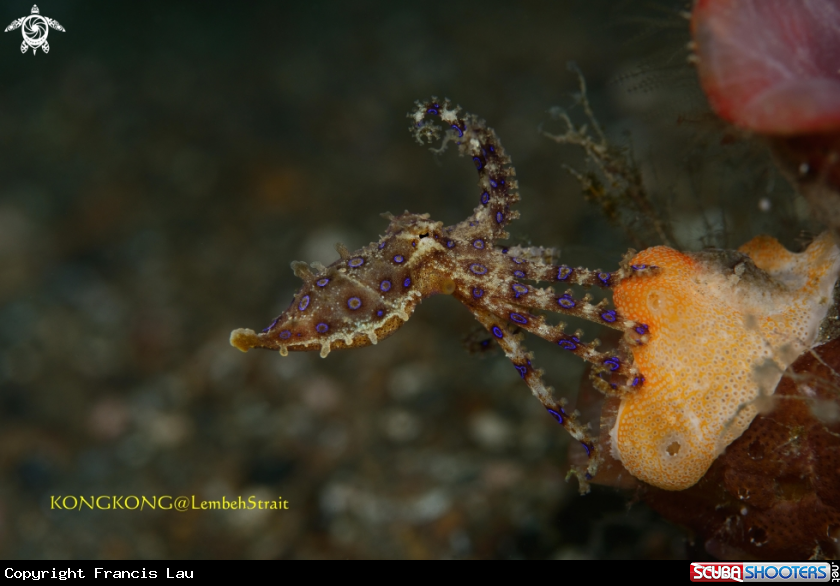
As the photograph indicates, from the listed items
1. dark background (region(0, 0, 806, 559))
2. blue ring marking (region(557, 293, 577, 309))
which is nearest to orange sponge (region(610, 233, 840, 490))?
blue ring marking (region(557, 293, 577, 309))

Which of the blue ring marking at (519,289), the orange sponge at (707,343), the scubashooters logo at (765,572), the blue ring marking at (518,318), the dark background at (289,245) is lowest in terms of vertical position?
the scubashooters logo at (765,572)

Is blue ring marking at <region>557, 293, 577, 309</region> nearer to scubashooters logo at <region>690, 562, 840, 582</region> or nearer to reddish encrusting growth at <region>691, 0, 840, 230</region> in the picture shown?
reddish encrusting growth at <region>691, 0, 840, 230</region>

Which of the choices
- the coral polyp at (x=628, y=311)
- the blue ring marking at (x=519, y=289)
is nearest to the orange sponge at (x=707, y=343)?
the coral polyp at (x=628, y=311)

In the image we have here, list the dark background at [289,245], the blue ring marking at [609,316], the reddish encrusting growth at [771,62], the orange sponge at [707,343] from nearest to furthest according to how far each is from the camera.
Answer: the reddish encrusting growth at [771,62] < the orange sponge at [707,343] < the blue ring marking at [609,316] < the dark background at [289,245]

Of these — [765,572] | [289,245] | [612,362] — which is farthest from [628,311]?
[289,245]

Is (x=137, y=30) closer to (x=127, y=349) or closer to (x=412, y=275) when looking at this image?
(x=127, y=349)

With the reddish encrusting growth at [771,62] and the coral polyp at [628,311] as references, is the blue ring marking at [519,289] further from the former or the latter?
the reddish encrusting growth at [771,62]

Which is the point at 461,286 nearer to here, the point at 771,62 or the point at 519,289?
the point at 519,289

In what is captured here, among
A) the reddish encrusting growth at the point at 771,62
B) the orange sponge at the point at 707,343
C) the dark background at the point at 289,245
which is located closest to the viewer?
the reddish encrusting growth at the point at 771,62
